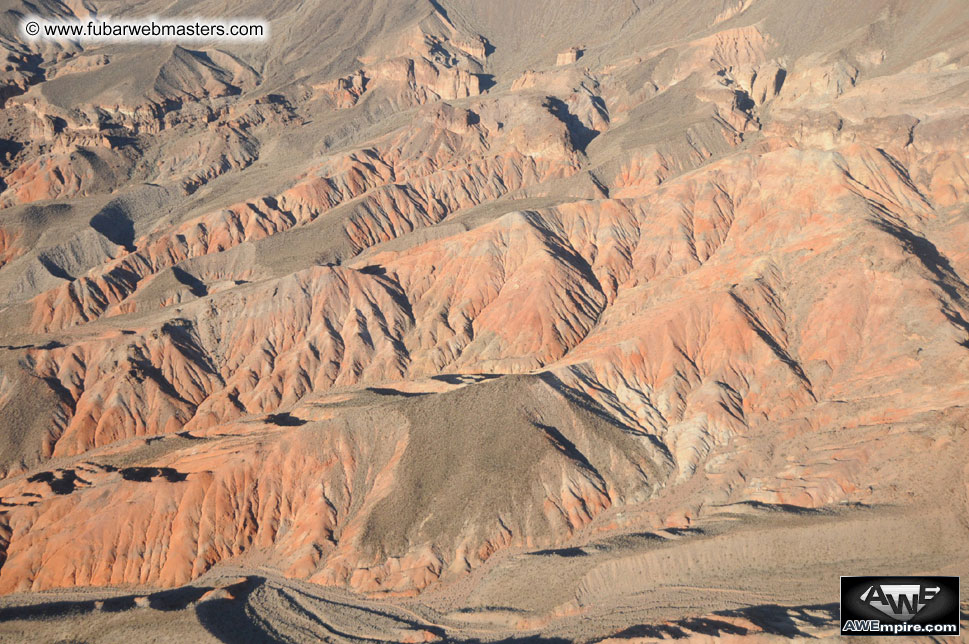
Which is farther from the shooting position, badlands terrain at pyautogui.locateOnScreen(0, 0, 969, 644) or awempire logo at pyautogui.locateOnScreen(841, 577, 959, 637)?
badlands terrain at pyautogui.locateOnScreen(0, 0, 969, 644)

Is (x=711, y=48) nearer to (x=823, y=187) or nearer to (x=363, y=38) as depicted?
(x=823, y=187)

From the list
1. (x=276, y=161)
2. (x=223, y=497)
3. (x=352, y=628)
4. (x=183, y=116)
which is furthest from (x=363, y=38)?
(x=352, y=628)

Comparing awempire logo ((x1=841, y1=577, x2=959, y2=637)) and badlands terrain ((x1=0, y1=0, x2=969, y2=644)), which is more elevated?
badlands terrain ((x1=0, y1=0, x2=969, y2=644))

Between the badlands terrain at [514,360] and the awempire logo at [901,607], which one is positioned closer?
the awempire logo at [901,607]

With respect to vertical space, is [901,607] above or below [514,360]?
below

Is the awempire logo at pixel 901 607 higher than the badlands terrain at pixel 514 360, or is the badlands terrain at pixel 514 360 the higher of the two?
the badlands terrain at pixel 514 360
